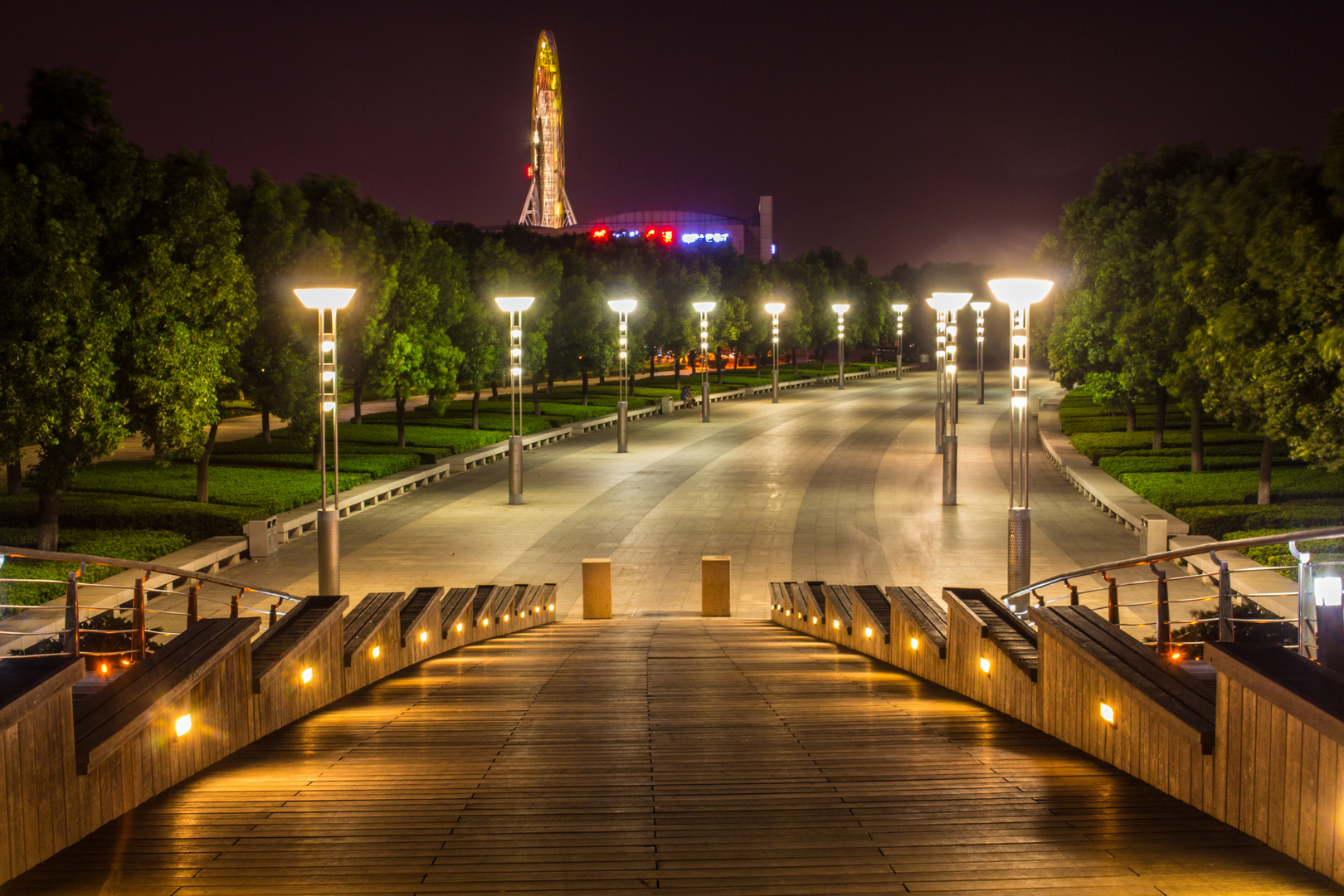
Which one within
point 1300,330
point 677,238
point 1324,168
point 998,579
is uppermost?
point 677,238

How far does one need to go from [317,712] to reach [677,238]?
491ft

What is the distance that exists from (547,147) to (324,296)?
11261 centimetres

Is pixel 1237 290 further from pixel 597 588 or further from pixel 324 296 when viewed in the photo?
pixel 324 296

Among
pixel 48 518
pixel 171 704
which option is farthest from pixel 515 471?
pixel 171 704

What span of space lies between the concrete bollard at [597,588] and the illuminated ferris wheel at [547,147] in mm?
108621

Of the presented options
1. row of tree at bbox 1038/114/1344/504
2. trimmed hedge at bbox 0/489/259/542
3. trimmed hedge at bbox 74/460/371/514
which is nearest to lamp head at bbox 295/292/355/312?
trimmed hedge at bbox 0/489/259/542

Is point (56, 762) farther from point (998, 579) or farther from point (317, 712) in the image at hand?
point (998, 579)

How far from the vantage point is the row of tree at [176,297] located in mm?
15070

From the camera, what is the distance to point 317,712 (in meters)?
7.34

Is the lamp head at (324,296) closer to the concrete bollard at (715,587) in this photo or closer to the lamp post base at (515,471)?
the concrete bollard at (715,587)

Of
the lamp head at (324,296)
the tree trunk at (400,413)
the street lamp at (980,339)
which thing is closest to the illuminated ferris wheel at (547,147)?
the street lamp at (980,339)

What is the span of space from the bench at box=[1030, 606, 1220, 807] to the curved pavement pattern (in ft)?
32.0

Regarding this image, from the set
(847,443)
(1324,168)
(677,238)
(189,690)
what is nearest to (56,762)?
(189,690)

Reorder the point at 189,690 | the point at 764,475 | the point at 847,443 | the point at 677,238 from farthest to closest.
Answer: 1. the point at 677,238
2. the point at 847,443
3. the point at 764,475
4. the point at 189,690
